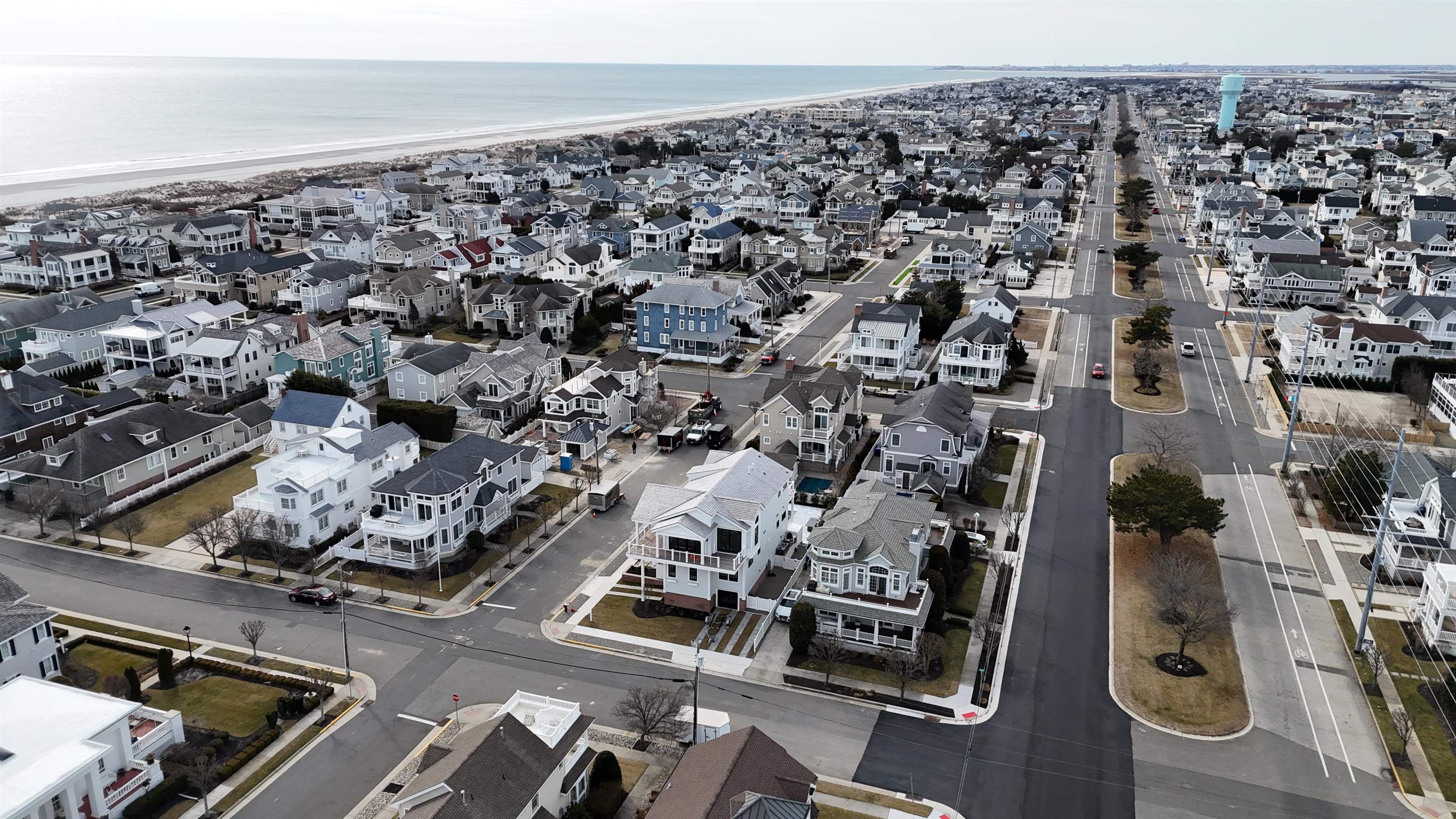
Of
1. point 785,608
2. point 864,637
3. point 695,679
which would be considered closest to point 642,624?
point 785,608

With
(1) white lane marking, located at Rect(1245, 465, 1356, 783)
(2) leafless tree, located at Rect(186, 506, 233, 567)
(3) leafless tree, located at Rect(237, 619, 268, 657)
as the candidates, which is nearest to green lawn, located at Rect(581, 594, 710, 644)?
(3) leafless tree, located at Rect(237, 619, 268, 657)

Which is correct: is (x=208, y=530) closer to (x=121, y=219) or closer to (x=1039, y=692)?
(x=1039, y=692)

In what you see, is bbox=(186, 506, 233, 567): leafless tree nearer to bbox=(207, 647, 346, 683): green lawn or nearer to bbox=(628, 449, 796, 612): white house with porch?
bbox=(207, 647, 346, 683): green lawn

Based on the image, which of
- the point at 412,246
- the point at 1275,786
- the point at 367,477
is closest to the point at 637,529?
the point at 367,477

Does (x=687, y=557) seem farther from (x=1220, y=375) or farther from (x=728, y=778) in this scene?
(x=1220, y=375)

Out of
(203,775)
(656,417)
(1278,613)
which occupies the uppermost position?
(656,417)

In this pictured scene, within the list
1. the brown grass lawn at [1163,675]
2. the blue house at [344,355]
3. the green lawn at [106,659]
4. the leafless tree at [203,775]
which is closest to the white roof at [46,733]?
the leafless tree at [203,775]
